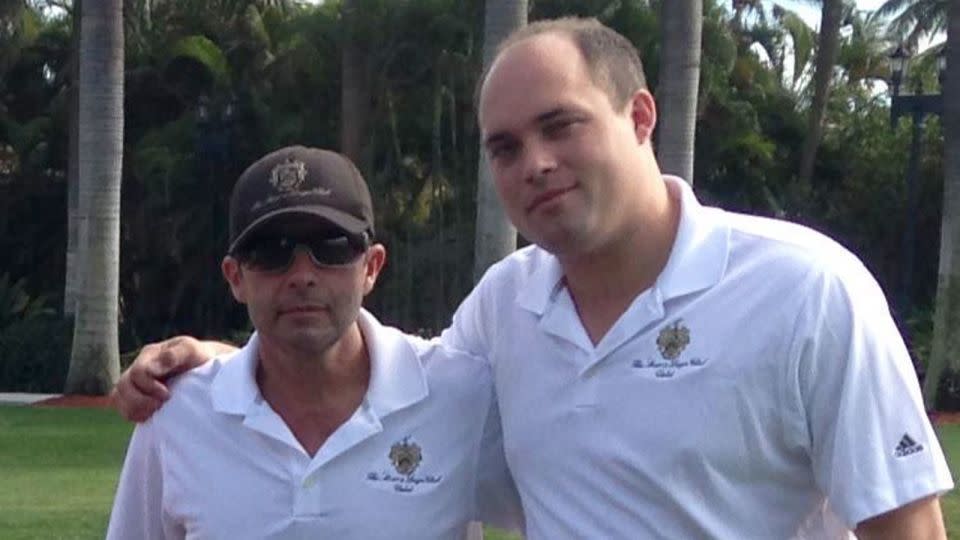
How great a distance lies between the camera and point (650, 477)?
308cm

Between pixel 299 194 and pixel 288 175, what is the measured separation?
5 cm

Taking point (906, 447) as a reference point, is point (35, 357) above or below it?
below

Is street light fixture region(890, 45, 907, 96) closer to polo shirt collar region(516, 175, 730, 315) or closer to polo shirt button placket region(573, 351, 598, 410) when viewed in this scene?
polo shirt collar region(516, 175, 730, 315)

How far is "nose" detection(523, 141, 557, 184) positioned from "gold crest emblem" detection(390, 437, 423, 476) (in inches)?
25.0

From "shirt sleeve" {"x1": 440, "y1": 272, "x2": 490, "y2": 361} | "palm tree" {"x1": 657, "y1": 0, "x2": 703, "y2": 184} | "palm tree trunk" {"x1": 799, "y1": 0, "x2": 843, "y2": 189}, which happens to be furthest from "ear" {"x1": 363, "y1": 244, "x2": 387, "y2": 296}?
"palm tree trunk" {"x1": 799, "y1": 0, "x2": 843, "y2": 189}

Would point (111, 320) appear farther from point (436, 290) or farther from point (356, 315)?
point (356, 315)

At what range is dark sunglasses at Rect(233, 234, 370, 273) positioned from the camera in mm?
3355

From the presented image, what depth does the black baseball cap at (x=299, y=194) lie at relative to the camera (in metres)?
3.36

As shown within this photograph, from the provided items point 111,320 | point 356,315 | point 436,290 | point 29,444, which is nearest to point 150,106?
point 436,290

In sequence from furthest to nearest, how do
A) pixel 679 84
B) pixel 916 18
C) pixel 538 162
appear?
pixel 916 18, pixel 679 84, pixel 538 162

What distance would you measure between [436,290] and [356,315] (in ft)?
83.8

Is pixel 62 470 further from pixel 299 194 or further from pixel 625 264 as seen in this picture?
pixel 625 264

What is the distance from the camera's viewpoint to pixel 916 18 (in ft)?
154

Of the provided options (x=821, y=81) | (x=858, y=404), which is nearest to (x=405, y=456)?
(x=858, y=404)
